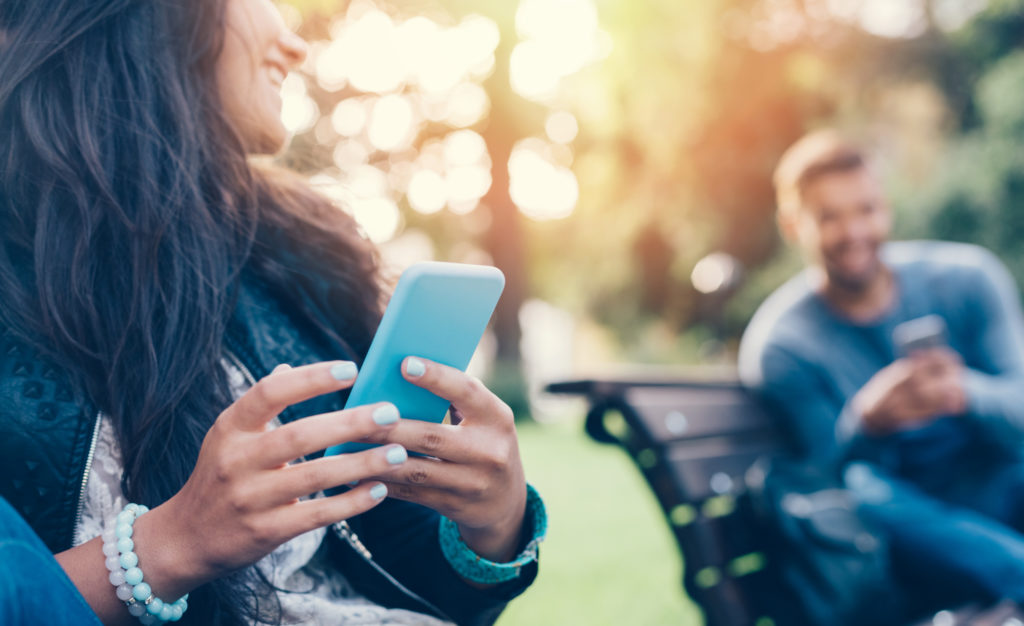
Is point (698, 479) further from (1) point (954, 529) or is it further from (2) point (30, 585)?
(2) point (30, 585)

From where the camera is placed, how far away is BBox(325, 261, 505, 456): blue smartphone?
3.51 ft

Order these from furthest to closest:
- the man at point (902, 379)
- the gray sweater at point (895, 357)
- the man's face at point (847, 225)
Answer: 1. the man's face at point (847, 225)
2. the gray sweater at point (895, 357)
3. the man at point (902, 379)

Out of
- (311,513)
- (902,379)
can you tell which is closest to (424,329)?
(311,513)

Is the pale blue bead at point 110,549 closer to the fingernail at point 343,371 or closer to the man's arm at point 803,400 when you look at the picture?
the fingernail at point 343,371

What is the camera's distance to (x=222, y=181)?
154cm

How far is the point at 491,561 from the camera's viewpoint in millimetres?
1433

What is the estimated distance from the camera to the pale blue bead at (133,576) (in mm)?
1064

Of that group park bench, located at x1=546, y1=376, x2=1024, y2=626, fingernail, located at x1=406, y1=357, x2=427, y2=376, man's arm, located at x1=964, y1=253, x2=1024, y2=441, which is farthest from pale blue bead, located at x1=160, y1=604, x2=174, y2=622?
man's arm, located at x1=964, y1=253, x2=1024, y2=441

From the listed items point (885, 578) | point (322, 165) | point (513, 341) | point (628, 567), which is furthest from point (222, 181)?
point (513, 341)

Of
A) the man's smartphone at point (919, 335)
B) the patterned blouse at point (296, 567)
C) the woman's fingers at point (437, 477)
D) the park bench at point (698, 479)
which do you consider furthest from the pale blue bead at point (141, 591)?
the man's smartphone at point (919, 335)

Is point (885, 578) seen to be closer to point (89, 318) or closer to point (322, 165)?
point (322, 165)

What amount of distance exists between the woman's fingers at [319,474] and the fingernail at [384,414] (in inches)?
1.7

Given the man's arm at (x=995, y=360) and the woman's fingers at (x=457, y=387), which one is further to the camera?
the man's arm at (x=995, y=360)

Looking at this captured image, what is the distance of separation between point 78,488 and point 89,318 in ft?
0.92
